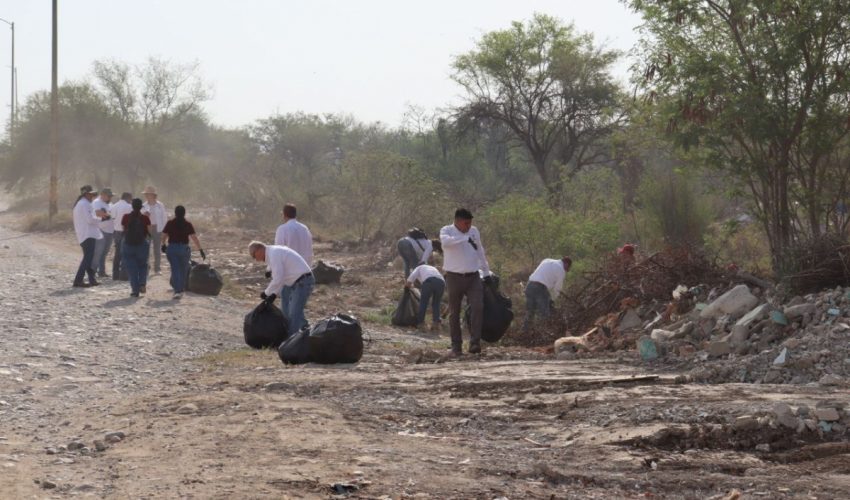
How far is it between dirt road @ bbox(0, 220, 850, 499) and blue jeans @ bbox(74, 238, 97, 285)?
5603mm

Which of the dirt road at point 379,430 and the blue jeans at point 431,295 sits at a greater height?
the blue jeans at point 431,295

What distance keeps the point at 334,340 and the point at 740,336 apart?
4.04 meters

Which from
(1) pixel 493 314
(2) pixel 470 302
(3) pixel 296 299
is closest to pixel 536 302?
(1) pixel 493 314

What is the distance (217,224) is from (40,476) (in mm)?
35575

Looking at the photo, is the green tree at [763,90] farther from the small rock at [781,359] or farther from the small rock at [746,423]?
the small rock at [746,423]

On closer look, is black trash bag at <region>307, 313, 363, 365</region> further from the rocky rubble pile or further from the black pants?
the rocky rubble pile

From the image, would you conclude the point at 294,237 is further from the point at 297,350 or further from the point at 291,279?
the point at 297,350

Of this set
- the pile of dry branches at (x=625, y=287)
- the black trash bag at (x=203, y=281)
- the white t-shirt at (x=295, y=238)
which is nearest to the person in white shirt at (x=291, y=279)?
the white t-shirt at (x=295, y=238)

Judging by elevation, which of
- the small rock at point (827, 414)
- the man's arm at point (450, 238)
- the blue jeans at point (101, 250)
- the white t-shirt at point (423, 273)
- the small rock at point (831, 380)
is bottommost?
the small rock at point (827, 414)

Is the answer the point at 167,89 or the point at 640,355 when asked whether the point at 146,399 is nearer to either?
the point at 640,355

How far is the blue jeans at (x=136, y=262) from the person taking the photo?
18.0 metres

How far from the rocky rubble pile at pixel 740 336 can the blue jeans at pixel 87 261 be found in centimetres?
848

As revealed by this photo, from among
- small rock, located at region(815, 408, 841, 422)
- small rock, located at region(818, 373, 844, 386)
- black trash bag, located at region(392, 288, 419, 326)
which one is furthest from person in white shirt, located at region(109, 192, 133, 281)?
small rock, located at region(815, 408, 841, 422)

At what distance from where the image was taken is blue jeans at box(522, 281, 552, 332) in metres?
16.1
